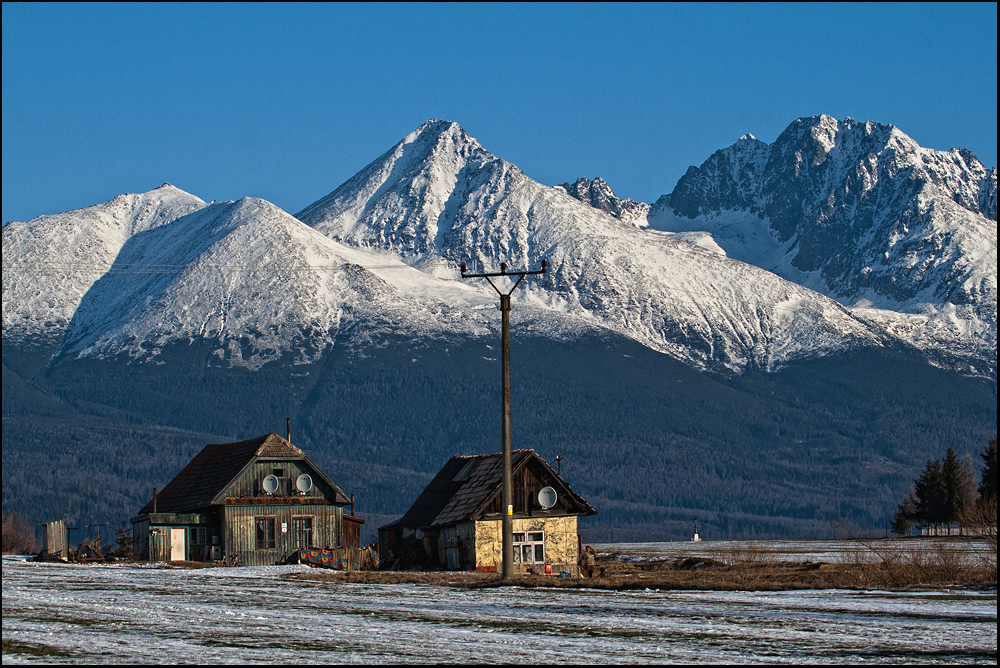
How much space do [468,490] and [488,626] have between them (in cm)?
3830

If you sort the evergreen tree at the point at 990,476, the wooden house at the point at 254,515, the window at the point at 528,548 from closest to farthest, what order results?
the window at the point at 528,548
the wooden house at the point at 254,515
the evergreen tree at the point at 990,476

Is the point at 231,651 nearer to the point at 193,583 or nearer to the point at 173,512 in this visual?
the point at 193,583

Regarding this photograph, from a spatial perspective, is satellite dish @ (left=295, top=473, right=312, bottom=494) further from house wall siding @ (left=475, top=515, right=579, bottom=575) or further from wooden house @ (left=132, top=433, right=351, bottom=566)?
house wall siding @ (left=475, top=515, right=579, bottom=575)

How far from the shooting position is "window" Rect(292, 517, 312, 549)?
76.0 meters

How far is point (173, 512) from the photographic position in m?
79.7

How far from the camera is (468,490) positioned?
68.7 metres

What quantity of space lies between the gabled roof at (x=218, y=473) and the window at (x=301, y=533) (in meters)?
2.20

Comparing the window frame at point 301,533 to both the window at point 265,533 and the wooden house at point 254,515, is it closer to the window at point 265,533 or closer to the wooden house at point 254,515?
the wooden house at point 254,515

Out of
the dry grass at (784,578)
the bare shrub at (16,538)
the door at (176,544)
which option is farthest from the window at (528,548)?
the bare shrub at (16,538)

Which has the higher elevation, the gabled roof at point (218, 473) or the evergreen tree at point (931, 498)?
the gabled roof at point (218, 473)

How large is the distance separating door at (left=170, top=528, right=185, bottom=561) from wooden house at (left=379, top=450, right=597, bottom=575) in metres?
13.3

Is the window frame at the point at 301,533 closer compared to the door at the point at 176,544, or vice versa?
the door at the point at 176,544

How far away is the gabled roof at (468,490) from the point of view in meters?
65.8

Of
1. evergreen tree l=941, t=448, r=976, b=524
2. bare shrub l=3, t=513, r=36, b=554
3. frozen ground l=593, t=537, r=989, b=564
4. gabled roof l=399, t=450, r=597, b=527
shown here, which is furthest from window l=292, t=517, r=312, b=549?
→ evergreen tree l=941, t=448, r=976, b=524
